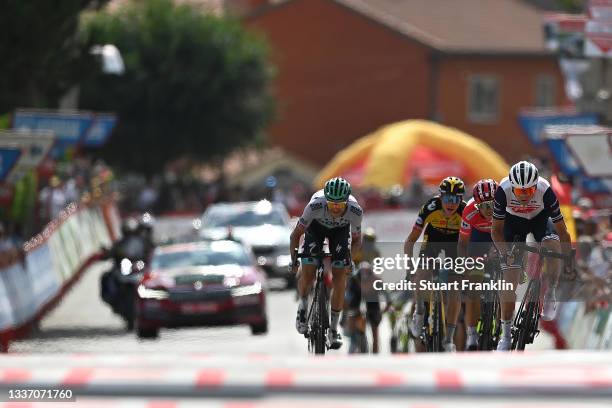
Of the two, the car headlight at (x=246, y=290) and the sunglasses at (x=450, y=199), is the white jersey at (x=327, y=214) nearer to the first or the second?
the sunglasses at (x=450, y=199)

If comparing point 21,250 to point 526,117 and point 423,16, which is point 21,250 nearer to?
point 526,117

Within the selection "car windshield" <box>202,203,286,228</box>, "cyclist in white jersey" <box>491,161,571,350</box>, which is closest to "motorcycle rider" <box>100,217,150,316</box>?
"car windshield" <box>202,203,286,228</box>

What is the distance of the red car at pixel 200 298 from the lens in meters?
24.2

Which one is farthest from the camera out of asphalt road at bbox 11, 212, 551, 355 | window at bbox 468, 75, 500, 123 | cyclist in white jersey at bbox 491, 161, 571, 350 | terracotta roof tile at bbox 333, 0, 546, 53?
window at bbox 468, 75, 500, 123

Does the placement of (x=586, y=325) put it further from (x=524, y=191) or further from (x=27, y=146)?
(x=27, y=146)

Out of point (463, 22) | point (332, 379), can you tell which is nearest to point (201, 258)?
point (332, 379)

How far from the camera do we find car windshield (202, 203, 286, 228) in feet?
114

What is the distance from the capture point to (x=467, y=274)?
1483cm

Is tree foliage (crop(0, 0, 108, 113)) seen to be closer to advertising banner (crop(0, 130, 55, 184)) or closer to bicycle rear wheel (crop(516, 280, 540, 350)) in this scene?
advertising banner (crop(0, 130, 55, 184))

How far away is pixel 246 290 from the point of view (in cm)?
2442

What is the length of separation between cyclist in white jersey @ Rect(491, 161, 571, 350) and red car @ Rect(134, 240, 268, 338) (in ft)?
34.9

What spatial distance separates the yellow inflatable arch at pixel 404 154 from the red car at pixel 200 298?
24933 mm

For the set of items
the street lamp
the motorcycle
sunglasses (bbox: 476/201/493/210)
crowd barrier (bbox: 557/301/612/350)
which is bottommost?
the motorcycle

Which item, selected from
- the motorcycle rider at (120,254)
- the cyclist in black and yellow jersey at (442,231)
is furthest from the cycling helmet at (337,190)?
the motorcycle rider at (120,254)
